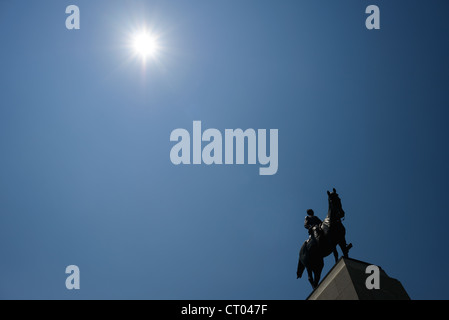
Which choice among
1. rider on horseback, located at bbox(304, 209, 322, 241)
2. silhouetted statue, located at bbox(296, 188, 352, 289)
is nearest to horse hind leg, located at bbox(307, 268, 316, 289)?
silhouetted statue, located at bbox(296, 188, 352, 289)

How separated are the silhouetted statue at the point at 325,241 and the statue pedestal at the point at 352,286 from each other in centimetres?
107

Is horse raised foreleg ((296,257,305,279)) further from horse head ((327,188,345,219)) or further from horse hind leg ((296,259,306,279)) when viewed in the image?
horse head ((327,188,345,219))

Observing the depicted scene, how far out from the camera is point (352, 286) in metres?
9.49

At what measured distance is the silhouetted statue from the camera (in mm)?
12234

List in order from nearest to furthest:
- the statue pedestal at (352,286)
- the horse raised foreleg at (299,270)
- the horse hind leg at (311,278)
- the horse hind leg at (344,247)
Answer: the statue pedestal at (352,286)
the horse hind leg at (344,247)
the horse hind leg at (311,278)
the horse raised foreleg at (299,270)

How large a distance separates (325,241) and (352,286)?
10.6 feet

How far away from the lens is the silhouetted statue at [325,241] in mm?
12234

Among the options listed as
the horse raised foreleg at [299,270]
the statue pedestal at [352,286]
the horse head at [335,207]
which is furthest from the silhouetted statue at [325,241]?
the statue pedestal at [352,286]

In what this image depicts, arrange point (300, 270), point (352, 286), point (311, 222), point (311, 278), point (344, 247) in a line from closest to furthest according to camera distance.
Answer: point (352, 286) → point (344, 247) → point (311, 278) → point (311, 222) → point (300, 270)

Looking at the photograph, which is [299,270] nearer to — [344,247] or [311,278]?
[311,278]

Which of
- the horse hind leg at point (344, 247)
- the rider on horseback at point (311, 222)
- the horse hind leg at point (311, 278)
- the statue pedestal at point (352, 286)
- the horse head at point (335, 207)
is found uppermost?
the horse head at point (335, 207)

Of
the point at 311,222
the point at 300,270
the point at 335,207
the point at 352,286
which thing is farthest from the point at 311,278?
the point at 352,286

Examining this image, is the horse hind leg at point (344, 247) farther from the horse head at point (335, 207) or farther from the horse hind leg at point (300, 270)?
the horse hind leg at point (300, 270)
